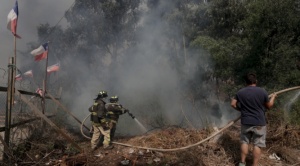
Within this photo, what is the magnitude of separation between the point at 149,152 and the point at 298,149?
3078mm

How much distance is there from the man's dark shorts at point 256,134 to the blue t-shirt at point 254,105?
0.09 meters

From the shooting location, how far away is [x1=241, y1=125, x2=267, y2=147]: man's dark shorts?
4.71 meters

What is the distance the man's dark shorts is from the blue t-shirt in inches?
3.5

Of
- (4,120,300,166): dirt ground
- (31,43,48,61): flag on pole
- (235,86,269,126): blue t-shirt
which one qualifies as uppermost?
(31,43,48,61): flag on pole

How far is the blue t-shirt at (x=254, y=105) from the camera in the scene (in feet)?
15.3

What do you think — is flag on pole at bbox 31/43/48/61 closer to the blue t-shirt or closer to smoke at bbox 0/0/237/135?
smoke at bbox 0/0/237/135

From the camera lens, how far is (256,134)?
4723 millimetres

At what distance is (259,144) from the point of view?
473cm

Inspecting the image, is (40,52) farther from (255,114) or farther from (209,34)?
(209,34)

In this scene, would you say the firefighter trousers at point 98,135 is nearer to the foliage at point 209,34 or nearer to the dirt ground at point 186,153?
the dirt ground at point 186,153

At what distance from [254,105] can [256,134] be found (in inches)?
18.7

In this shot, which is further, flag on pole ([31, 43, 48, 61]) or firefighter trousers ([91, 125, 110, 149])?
flag on pole ([31, 43, 48, 61])

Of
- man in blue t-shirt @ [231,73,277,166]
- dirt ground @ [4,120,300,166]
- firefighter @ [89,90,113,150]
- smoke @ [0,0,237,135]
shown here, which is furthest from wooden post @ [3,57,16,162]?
smoke @ [0,0,237,135]

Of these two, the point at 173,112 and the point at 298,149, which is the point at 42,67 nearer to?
the point at 173,112
